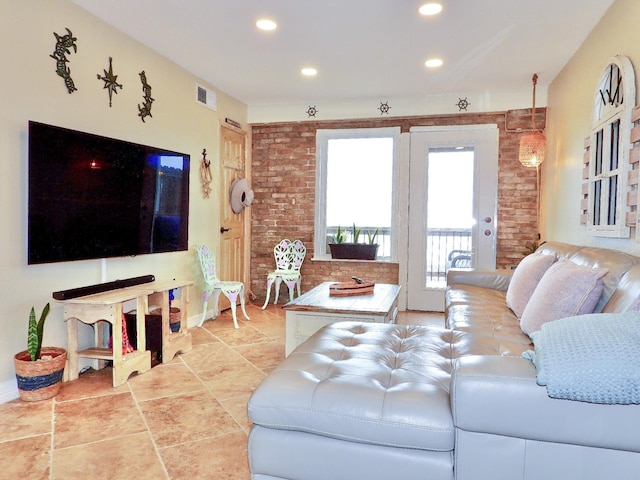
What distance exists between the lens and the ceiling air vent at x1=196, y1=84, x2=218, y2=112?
4223 mm

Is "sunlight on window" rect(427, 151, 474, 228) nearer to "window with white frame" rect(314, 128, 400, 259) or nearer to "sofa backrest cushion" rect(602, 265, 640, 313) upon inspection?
"window with white frame" rect(314, 128, 400, 259)

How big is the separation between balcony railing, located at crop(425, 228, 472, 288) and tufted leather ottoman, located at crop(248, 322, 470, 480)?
11.1ft

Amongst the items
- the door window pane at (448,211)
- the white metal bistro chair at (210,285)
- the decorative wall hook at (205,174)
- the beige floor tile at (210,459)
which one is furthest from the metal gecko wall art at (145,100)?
the door window pane at (448,211)

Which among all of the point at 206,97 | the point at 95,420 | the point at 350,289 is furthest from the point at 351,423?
the point at 206,97

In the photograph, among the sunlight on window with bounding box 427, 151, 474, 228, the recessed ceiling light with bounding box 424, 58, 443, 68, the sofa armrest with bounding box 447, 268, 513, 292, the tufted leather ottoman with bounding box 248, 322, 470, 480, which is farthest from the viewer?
the sunlight on window with bounding box 427, 151, 474, 228

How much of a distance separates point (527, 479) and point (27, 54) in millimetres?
3132

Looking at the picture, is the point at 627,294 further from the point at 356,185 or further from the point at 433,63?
the point at 356,185

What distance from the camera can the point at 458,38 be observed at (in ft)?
10.8

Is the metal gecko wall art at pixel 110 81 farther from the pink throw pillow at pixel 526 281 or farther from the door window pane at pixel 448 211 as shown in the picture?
the door window pane at pixel 448 211

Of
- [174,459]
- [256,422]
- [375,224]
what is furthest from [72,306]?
[375,224]

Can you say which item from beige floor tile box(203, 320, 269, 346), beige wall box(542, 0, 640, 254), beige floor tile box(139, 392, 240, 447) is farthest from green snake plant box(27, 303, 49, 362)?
beige wall box(542, 0, 640, 254)

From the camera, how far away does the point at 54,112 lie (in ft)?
8.77

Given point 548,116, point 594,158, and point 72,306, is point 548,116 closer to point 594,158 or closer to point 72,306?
point 594,158

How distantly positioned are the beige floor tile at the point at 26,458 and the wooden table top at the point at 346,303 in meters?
1.42
